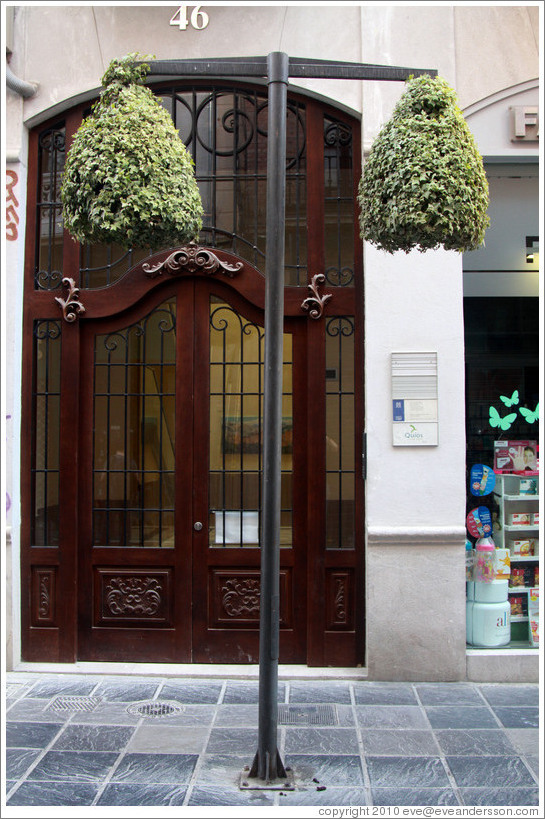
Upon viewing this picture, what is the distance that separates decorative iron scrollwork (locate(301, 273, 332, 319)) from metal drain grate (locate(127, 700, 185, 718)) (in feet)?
10.4


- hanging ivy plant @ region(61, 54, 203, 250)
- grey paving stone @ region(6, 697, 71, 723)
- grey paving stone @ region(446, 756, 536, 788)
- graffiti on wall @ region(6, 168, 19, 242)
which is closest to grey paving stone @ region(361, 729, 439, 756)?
grey paving stone @ region(446, 756, 536, 788)

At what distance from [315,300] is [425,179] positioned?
2.38m

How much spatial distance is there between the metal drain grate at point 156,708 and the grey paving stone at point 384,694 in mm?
1329

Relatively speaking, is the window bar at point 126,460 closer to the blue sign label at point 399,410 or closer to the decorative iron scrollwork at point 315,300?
the decorative iron scrollwork at point 315,300

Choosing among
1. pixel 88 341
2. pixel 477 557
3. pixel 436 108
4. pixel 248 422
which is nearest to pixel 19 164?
pixel 88 341

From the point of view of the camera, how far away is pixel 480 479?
630 centimetres

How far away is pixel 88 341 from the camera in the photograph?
6305 mm

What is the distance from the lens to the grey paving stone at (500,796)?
400 cm

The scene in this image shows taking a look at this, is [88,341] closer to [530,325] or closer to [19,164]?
[19,164]

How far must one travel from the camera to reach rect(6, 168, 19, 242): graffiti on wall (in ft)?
20.4

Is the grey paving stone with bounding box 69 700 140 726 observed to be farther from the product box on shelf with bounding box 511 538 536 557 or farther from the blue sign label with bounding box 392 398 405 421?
the product box on shelf with bounding box 511 538 536 557

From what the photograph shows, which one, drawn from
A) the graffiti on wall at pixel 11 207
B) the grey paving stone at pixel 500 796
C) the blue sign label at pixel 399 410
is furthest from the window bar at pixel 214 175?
the grey paving stone at pixel 500 796

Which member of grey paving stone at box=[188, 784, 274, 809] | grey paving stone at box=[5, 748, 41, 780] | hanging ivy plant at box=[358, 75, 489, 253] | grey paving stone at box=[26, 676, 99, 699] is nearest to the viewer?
hanging ivy plant at box=[358, 75, 489, 253]

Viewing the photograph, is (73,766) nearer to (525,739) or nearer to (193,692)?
(193,692)
